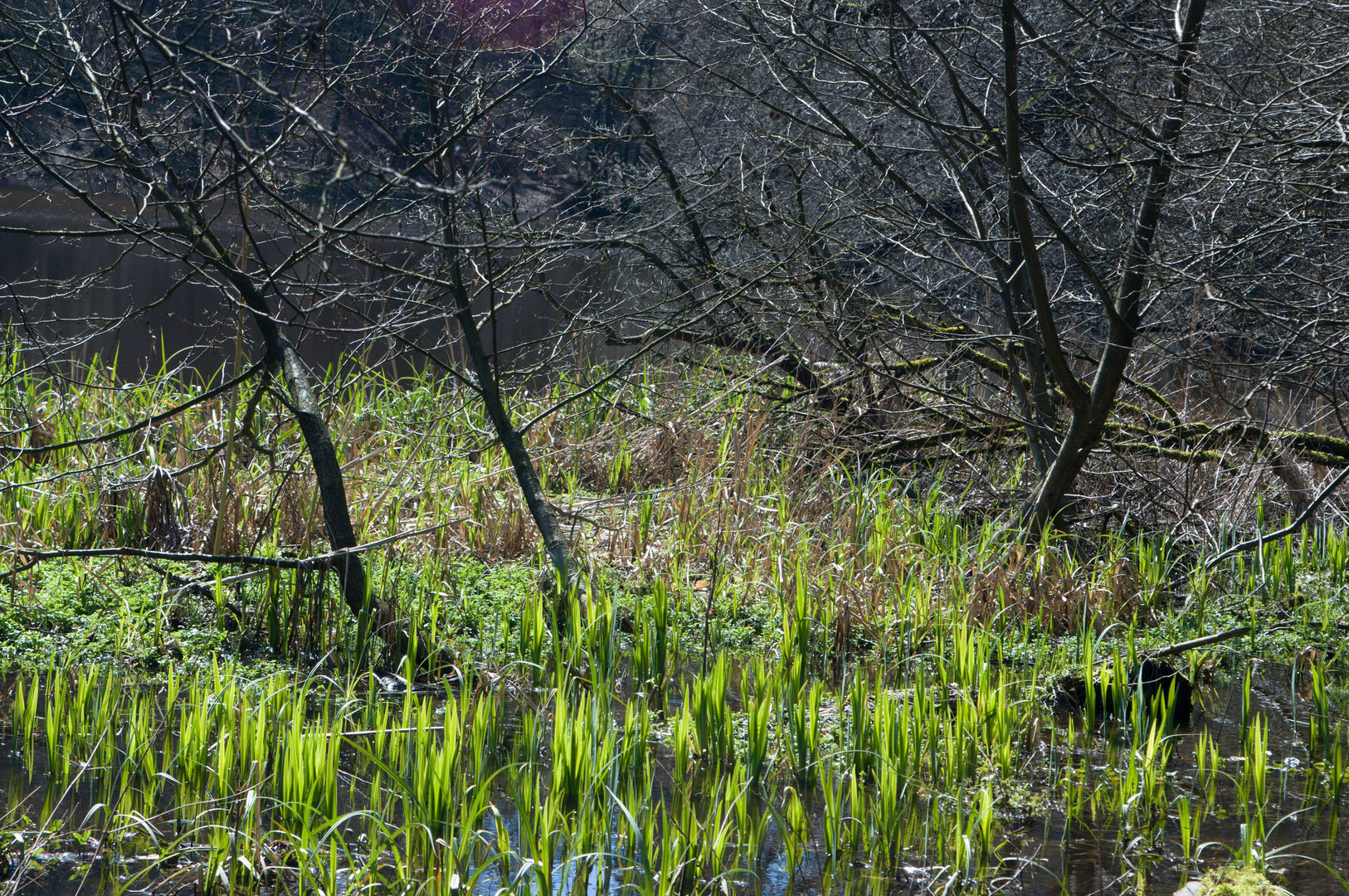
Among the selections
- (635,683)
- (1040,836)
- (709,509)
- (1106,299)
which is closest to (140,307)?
(709,509)

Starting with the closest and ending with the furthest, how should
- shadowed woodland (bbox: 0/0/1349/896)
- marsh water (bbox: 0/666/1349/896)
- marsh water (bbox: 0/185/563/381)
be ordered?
marsh water (bbox: 0/666/1349/896) → shadowed woodland (bbox: 0/0/1349/896) → marsh water (bbox: 0/185/563/381)

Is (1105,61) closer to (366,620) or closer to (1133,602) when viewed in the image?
(1133,602)

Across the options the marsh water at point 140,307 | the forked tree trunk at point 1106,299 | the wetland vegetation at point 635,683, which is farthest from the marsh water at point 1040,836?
the marsh water at point 140,307

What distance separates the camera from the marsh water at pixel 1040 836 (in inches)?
111

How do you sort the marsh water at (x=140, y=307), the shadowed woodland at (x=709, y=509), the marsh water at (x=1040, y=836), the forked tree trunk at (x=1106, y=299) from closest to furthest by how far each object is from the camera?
the marsh water at (x=1040, y=836)
the shadowed woodland at (x=709, y=509)
the forked tree trunk at (x=1106, y=299)
the marsh water at (x=140, y=307)

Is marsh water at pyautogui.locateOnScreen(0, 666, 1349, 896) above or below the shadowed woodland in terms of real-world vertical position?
below

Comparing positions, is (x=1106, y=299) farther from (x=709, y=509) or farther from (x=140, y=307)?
(x=140, y=307)

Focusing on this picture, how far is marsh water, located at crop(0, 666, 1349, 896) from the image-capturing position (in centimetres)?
283

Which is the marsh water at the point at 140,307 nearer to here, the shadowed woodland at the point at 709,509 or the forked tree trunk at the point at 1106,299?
the shadowed woodland at the point at 709,509

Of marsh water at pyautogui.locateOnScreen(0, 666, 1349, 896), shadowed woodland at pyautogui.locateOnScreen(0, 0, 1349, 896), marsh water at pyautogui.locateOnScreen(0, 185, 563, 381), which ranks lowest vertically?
marsh water at pyautogui.locateOnScreen(0, 666, 1349, 896)

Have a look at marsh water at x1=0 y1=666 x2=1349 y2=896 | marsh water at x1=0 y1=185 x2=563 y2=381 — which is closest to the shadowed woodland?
marsh water at x1=0 y1=666 x2=1349 y2=896

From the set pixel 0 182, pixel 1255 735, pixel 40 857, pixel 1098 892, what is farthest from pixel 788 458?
pixel 0 182

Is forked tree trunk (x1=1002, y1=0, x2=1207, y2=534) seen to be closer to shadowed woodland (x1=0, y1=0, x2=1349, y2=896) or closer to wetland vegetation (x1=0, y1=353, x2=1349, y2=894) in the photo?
shadowed woodland (x1=0, y1=0, x2=1349, y2=896)

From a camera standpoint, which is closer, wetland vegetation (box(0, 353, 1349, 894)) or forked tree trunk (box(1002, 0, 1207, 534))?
wetland vegetation (box(0, 353, 1349, 894))
